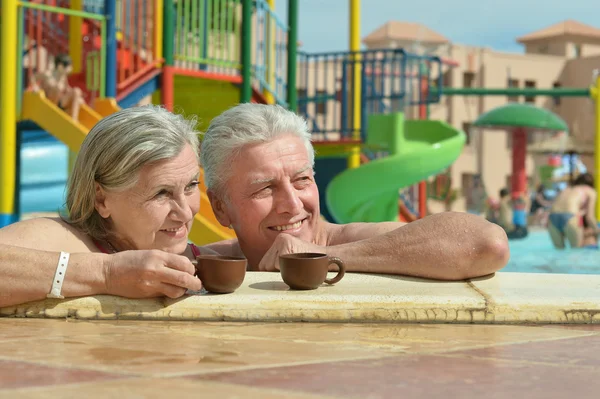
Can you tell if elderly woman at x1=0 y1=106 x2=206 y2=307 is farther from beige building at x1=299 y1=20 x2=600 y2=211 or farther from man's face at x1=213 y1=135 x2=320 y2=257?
beige building at x1=299 y1=20 x2=600 y2=211

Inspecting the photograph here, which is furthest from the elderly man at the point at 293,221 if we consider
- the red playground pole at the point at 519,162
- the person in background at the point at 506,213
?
the red playground pole at the point at 519,162

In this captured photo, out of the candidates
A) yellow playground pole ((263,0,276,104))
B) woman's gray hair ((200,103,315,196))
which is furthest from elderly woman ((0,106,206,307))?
yellow playground pole ((263,0,276,104))

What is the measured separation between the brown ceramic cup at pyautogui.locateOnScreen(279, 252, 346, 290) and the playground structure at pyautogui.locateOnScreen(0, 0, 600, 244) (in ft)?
13.2

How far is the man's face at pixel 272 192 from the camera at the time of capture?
323 cm

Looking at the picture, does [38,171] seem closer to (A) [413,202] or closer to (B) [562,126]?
(A) [413,202]

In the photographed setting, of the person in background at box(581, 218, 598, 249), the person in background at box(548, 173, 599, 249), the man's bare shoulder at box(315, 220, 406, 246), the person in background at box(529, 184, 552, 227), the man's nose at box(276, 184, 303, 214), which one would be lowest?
the person in background at box(529, 184, 552, 227)

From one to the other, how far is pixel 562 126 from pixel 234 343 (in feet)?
66.4

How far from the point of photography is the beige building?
40250 millimetres

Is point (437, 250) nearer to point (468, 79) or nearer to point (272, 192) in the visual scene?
point (272, 192)

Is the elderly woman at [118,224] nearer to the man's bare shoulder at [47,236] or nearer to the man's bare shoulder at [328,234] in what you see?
the man's bare shoulder at [47,236]

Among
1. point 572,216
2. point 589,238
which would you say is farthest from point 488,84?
point 572,216

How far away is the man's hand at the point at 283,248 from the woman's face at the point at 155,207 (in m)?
0.30

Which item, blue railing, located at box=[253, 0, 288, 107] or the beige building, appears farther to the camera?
the beige building

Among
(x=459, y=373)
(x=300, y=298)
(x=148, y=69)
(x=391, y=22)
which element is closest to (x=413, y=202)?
(x=148, y=69)
